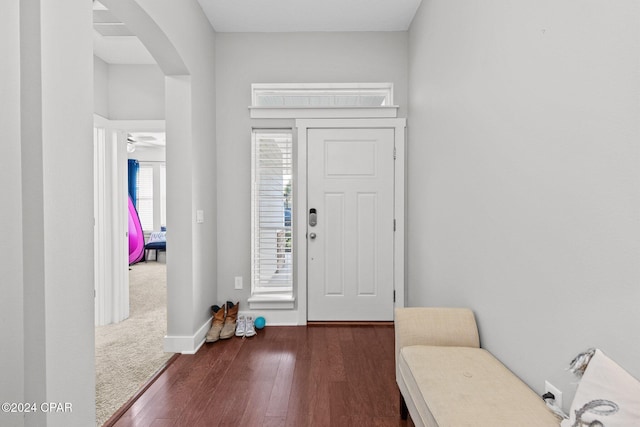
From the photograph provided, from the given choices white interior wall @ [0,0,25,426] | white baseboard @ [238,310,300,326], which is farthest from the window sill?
white interior wall @ [0,0,25,426]

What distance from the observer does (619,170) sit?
3.26ft

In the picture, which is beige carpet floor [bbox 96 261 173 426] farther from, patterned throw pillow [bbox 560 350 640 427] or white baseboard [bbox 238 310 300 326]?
patterned throw pillow [bbox 560 350 640 427]

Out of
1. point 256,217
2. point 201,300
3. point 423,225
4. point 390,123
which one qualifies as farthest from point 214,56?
point 423,225

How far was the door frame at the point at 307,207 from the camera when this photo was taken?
324cm

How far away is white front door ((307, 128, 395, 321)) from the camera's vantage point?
3256 millimetres

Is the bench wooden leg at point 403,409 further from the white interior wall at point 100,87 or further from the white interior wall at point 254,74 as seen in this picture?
the white interior wall at point 100,87

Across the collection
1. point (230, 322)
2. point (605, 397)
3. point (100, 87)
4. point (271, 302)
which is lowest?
point (230, 322)

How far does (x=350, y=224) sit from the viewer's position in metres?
3.28

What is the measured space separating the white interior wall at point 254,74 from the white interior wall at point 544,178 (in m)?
1.01

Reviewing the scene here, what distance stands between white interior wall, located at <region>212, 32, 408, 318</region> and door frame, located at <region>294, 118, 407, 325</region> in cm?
22

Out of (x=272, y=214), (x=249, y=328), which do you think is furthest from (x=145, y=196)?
(x=249, y=328)

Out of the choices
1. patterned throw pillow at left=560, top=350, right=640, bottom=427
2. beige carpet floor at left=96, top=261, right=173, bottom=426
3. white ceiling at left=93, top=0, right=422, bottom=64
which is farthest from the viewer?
white ceiling at left=93, top=0, right=422, bottom=64

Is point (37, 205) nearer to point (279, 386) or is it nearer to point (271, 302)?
point (279, 386)

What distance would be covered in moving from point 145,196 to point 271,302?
5.99 metres
